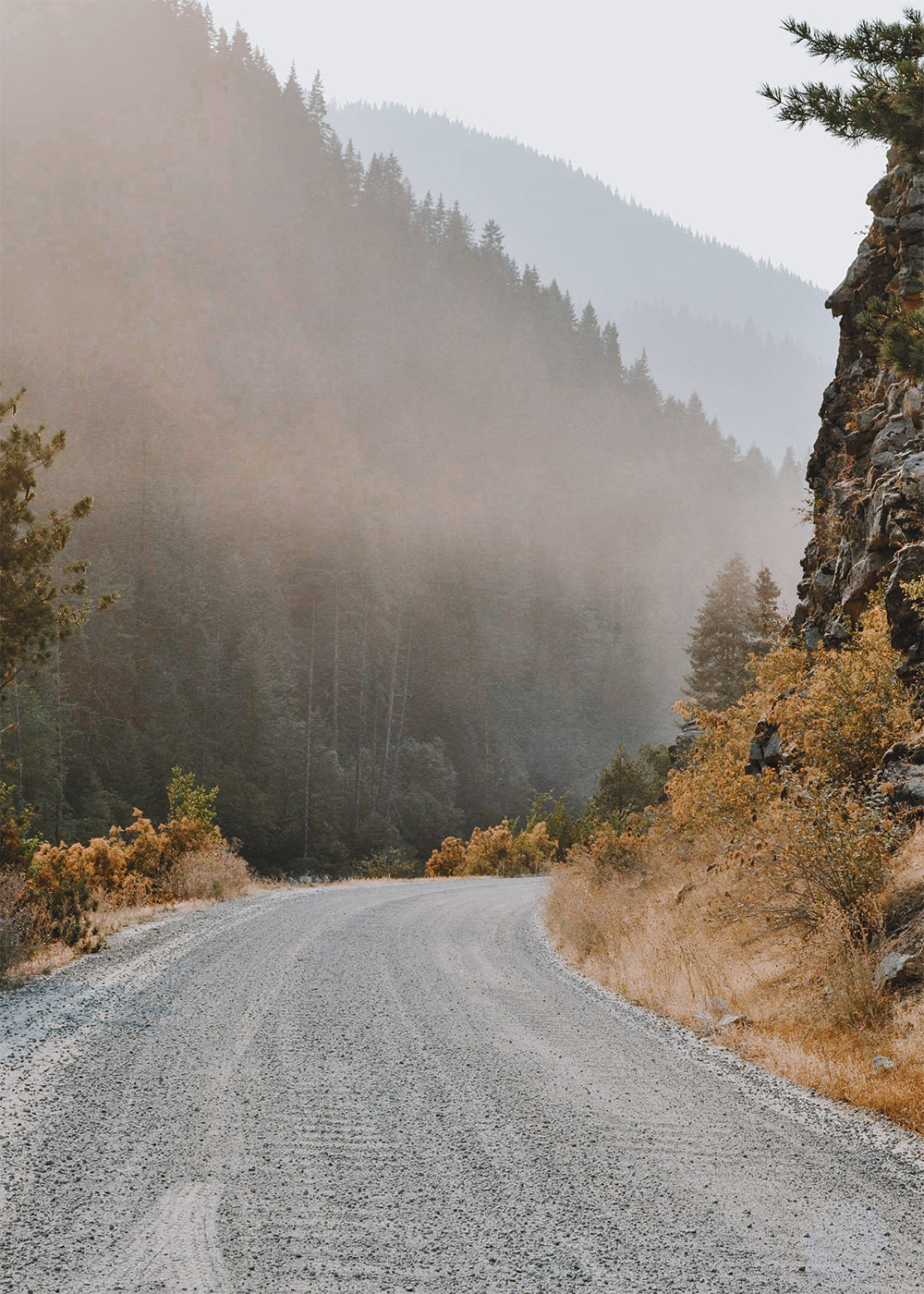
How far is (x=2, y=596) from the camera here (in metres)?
11.3

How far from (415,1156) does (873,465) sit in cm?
1211

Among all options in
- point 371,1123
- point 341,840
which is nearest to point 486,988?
point 371,1123

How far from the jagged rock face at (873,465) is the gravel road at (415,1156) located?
6258 millimetres

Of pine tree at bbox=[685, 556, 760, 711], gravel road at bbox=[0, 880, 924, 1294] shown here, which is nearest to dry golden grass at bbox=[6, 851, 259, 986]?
gravel road at bbox=[0, 880, 924, 1294]

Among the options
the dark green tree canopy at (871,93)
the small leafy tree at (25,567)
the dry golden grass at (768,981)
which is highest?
the dark green tree canopy at (871,93)

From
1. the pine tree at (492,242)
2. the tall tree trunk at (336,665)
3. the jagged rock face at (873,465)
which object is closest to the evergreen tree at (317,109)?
the pine tree at (492,242)

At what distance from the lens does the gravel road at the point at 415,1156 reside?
10.5 feet

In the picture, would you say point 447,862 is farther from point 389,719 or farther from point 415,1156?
point 415,1156

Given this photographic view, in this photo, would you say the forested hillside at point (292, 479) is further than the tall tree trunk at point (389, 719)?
No

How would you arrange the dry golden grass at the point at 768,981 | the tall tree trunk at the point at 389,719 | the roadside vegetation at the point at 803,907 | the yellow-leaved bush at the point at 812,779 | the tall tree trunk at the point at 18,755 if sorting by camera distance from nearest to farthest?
the dry golden grass at the point at 768,981
the roadside vegetation at the point at 803,907
the yellow-leaved bush at the point at 812,779
the tall tree trunk at the point at 18,755
the tall tree trunk at the point at 389,719

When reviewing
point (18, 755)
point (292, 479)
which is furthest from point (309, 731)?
point (292, 479)

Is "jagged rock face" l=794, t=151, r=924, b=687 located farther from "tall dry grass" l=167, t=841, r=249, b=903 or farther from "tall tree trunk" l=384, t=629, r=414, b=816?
"tall tree trunk" l=384, t=629, r=414, b=816

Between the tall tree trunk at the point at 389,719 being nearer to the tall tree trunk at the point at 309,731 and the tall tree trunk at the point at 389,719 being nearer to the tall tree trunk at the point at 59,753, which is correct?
the tall tree trunk at the point at 309,731

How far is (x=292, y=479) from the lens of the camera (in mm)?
61812
